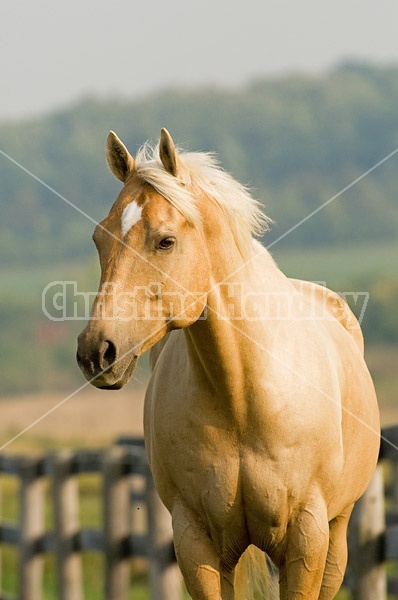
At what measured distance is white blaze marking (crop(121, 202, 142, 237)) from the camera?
380 cm

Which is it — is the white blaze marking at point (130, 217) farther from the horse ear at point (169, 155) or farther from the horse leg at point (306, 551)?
the horse leg at point (306, 551)

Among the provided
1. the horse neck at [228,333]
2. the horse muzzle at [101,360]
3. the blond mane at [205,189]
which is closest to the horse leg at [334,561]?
the horse neck at [228,333]

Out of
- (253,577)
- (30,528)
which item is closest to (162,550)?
(30,528)

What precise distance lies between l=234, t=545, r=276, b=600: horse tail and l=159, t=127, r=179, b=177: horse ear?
5.62 feet

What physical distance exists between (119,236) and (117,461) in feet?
15.9

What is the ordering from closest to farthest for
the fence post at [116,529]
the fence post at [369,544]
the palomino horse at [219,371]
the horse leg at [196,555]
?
the palomino horse at [219,371]
the horse leg at [196,555]
the fence post at [369,544]
the fence post at [116,529]

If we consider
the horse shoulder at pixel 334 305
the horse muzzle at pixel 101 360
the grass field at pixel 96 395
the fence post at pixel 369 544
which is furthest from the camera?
the grass field at pixel 96 395

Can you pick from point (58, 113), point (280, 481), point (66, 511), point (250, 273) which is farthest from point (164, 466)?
point (58, 113)

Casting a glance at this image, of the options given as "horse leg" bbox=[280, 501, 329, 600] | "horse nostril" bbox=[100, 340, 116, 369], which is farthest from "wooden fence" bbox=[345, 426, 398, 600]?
"horse nostril" bbox=[100, 340, 116, 369]

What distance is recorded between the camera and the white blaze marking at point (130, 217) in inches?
150

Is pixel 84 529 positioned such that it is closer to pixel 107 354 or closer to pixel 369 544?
pixel 369 544

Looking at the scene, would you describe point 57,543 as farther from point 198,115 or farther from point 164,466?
point 198,115

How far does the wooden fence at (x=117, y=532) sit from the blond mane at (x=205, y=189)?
9.81ft

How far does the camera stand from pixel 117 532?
8516 millimetres
